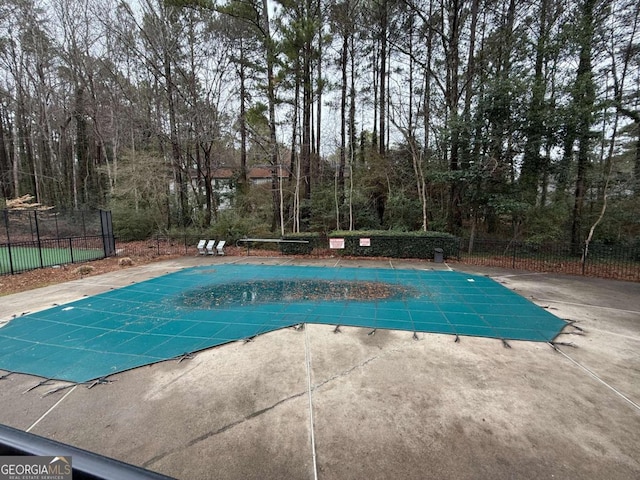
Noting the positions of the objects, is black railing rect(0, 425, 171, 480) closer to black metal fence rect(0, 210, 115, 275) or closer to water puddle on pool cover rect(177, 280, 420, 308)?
water puddle on pool cover rect(177, 280, 420, 308)

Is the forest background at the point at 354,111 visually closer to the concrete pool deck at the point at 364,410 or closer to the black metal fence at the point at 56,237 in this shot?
the black metal fence at the point at 56,237

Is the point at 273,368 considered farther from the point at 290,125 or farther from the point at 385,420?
the point at 290,125

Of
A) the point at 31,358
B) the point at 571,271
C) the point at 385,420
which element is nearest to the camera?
the point at 385,420

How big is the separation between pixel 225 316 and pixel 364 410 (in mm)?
3068

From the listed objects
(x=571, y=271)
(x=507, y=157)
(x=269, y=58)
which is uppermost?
(x=269, y=58)

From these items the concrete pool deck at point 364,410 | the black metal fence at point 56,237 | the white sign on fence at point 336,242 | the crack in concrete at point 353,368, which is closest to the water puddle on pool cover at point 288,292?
the concrete pool deck at point 364,410

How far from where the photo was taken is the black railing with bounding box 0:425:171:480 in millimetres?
537

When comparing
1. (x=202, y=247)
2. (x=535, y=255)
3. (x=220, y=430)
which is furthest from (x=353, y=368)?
(x=535, y=255)

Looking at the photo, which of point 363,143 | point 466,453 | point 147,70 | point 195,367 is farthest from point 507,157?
point 147,70

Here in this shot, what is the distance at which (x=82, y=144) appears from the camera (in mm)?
18719

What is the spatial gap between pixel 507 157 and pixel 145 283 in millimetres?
12899

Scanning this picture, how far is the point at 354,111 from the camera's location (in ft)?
52.3

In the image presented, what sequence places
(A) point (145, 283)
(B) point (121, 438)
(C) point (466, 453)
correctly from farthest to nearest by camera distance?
(A) point (145, 283) → (B) point (121, 438) → (C) point (466, 453)

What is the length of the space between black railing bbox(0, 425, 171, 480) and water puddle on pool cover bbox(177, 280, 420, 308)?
502 cm
